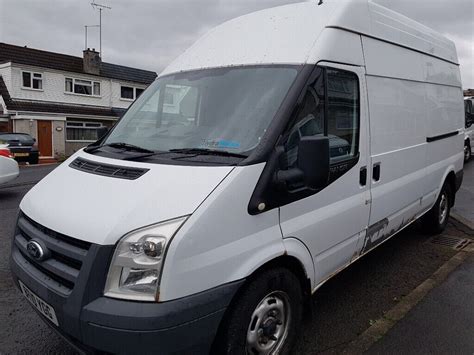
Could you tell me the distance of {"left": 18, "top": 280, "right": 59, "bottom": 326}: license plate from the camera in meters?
2.34

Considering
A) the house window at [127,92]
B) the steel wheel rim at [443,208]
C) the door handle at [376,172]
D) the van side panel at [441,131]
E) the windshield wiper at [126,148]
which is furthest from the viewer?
the house window at [127,92]

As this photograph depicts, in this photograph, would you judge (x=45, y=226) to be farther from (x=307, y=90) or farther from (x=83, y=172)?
(x=307, y=90)

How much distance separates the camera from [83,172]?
2836mm

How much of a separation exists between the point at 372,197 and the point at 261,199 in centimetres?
158

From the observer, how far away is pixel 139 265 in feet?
6.92

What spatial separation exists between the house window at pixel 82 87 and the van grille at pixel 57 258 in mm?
29801

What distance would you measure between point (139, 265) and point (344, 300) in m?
2.41

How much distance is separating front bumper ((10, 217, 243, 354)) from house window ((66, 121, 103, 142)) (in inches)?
1107

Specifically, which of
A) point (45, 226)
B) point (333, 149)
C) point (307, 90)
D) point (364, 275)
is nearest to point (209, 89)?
point (307, 90)

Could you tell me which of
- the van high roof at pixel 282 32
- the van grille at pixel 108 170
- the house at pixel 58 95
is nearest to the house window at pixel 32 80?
the house at pixel 58 95

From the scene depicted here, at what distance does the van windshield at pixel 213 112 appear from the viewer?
2.73 metres

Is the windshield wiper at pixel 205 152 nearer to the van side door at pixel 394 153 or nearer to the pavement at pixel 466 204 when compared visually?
the van side door at pixel 394 153

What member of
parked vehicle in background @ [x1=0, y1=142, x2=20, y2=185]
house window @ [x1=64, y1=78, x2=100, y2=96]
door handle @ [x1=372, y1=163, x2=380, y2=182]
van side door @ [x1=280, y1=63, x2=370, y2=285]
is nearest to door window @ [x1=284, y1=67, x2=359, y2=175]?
van side door @ [x1=280, y1=63, x2=370, y2=285]

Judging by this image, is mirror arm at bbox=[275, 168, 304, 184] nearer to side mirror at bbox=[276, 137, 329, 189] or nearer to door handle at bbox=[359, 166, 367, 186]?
side mirror at bbox=[276, 137, 329, 189]
